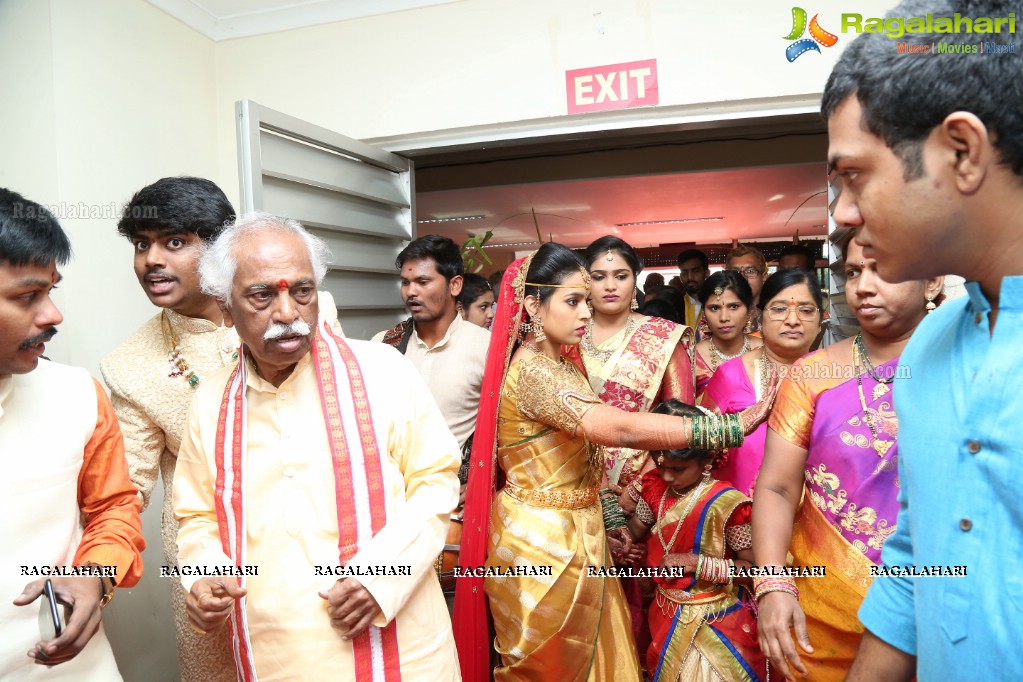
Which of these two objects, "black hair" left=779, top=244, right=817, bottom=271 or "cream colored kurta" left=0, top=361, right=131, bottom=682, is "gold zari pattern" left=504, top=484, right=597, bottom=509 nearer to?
"cream colored kurta" left=0, top=361, right=131, bottom=682

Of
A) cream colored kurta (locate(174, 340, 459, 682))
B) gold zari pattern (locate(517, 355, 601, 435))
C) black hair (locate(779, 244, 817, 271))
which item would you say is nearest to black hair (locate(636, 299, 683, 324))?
black hair (locate(779, 244, 817, 271))

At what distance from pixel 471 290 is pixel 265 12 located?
1982 mm

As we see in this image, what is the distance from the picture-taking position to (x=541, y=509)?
2.38 metres

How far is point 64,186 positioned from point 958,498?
10.6 feet

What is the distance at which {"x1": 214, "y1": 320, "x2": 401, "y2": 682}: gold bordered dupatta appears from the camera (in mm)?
1515

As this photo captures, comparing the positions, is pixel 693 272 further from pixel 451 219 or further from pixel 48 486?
pixel 451 219

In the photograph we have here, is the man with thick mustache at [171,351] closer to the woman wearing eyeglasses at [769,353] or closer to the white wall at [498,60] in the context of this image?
the white wall at [498,60]

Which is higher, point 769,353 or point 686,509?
point 769,353

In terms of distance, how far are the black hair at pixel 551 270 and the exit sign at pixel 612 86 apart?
44.1 inches

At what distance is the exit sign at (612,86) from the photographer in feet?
10.7

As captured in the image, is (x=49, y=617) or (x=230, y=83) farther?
(x=230, y=83)

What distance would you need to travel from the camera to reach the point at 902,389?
1.05 metres

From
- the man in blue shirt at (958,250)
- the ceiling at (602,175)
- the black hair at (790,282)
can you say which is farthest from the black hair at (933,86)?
the ceiling at (602,175)

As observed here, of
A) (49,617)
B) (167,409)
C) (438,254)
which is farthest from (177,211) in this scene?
(438,254)
